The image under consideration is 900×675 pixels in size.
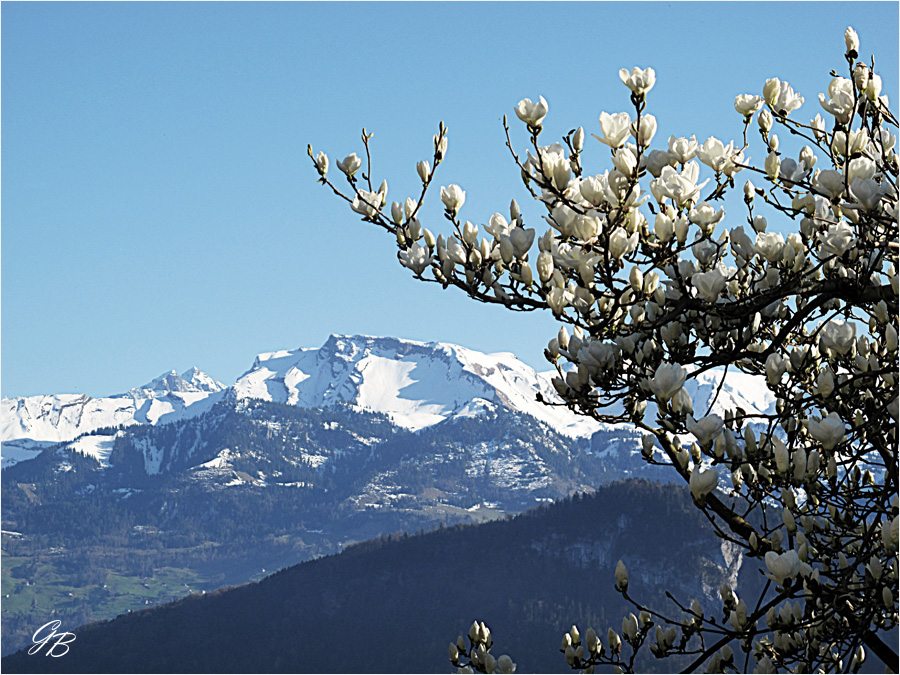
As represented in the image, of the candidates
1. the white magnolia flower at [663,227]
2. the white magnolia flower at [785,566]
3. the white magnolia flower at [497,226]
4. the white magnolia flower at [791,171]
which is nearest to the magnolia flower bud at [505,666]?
the white magnolia flower at [785,566]

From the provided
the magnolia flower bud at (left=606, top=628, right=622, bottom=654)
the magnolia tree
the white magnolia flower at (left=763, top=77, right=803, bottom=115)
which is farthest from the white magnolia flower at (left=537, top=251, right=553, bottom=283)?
the magnolia flower bud at (left=606, top=628, right=622, bottom=654)

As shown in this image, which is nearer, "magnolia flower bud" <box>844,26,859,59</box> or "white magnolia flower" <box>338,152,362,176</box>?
"magnolia flower bud" <box>844,26,859,59</box>

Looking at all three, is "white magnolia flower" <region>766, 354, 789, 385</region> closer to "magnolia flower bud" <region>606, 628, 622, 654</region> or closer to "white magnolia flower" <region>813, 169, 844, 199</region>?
"white magnolia flower" <region>813, 169, 844, 199</region>

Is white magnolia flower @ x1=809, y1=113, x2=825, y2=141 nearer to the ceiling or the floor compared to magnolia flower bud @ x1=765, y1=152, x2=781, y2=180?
nearer to the ceiling

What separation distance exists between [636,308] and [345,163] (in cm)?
181

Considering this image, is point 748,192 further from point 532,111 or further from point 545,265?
point 532,111

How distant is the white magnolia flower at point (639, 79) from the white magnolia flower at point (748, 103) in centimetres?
98

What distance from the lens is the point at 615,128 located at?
4.29 metres

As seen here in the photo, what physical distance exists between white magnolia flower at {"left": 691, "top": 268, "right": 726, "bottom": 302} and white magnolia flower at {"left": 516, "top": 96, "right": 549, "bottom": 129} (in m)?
1.29

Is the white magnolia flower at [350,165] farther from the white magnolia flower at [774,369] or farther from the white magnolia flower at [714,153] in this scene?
the white magnolia flower at [774,369]

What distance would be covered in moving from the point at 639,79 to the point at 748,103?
105cm

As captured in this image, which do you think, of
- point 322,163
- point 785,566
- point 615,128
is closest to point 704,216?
point 615,128

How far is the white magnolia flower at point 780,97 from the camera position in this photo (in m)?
4.74

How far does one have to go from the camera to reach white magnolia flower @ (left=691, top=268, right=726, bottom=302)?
192 inches
